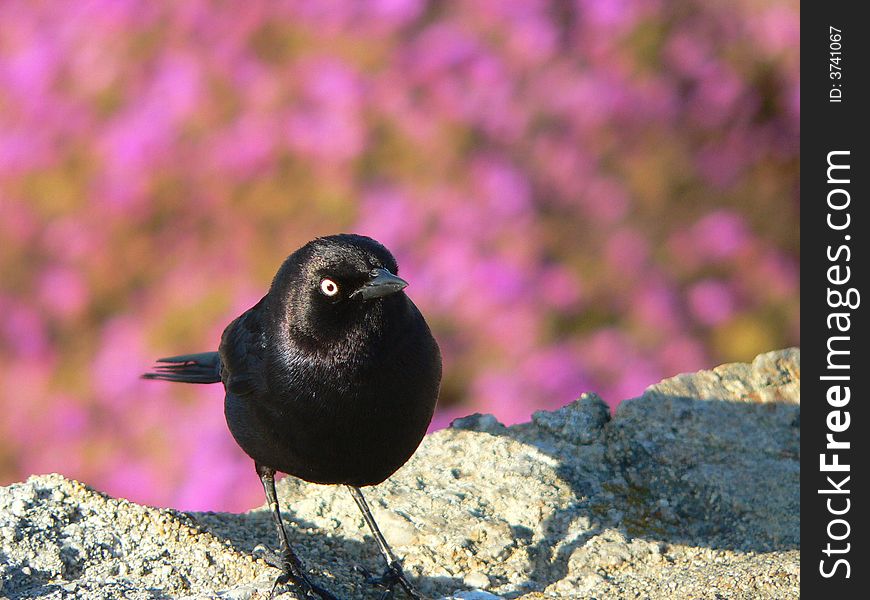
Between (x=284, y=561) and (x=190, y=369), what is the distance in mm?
1354

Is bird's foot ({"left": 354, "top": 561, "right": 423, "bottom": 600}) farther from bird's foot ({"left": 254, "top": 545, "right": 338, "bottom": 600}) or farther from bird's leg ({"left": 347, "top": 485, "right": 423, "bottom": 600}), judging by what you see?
bird's foot ({"left": 254, "top": 545, "right": 338, "bottom": 600})

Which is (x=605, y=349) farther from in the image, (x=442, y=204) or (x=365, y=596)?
(x=365, y=596)

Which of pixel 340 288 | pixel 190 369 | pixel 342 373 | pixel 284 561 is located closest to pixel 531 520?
pixel 284 561

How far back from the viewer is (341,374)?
3.34m

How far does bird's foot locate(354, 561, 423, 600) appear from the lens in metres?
3.55

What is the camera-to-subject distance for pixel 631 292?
5.72 metres

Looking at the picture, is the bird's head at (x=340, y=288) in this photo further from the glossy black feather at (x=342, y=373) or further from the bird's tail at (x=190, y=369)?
the bird's tail at (x=190, y=369)

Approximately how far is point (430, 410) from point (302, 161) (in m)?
2.55

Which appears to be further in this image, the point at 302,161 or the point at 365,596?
the point at 302,161

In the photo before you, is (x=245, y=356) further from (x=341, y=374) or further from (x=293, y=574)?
(x=293, y=574)

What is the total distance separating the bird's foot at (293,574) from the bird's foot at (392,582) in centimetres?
14

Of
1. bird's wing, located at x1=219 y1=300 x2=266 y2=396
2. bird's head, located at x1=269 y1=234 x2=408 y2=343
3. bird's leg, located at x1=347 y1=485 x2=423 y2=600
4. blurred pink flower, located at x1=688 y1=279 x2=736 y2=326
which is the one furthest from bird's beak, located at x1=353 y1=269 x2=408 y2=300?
blurred pink flower, located at x1=688 y1=279 x2=736 y2=326

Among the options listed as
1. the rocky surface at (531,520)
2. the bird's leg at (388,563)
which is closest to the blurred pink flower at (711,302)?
the rocky surface at (531,520)

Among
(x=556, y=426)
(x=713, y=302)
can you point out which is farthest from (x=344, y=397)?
(x=713, y=302)
